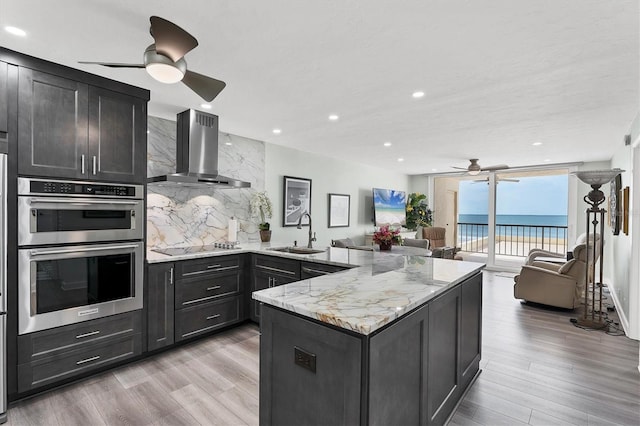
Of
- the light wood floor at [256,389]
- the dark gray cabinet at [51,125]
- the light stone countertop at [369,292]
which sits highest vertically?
the dark gray cabinet at [51,125]

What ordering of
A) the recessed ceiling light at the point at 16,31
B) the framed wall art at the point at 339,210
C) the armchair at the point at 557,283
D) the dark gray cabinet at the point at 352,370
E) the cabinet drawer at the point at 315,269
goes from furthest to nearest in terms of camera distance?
the framed wall art at the point at 339,210
the armchair at the point at 557,283
the cabinet drawer at the point at 315,269
the recessed ceiling light at the point at 16,31
the dark gray cabinet at the point at 352,370

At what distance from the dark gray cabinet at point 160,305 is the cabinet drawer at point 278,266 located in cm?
93

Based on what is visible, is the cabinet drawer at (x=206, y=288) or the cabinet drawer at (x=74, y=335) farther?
the cabinet drawer at (x=206, y=288)

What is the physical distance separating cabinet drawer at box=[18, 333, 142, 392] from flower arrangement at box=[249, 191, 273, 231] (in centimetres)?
225

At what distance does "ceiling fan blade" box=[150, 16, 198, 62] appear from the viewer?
159 centimetres

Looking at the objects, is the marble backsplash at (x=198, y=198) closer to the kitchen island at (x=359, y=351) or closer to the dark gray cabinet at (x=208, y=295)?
the dark gray cabinet at (x=208, y=295)

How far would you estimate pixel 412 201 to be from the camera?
8828 millimetres

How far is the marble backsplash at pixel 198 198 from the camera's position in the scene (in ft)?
12.6

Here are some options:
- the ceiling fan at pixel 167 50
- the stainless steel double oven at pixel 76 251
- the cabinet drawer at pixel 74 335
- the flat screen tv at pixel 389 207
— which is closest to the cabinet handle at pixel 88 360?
the cabinet drawer at pixel 74 335

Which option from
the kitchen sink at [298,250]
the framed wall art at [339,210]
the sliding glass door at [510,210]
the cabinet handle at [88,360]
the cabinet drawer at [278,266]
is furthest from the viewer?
the sliding glass door at [510,210]

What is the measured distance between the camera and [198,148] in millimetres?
3744

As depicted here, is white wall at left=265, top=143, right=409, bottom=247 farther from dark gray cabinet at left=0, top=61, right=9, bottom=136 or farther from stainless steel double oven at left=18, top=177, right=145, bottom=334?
dark gray cabinet at left=0, top=61, right=9, bottom=136

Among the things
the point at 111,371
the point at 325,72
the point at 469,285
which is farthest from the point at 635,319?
the point at 111,371

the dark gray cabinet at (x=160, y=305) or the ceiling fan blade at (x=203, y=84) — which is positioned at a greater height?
the ceiling fan blade at (x=203, y=84)
